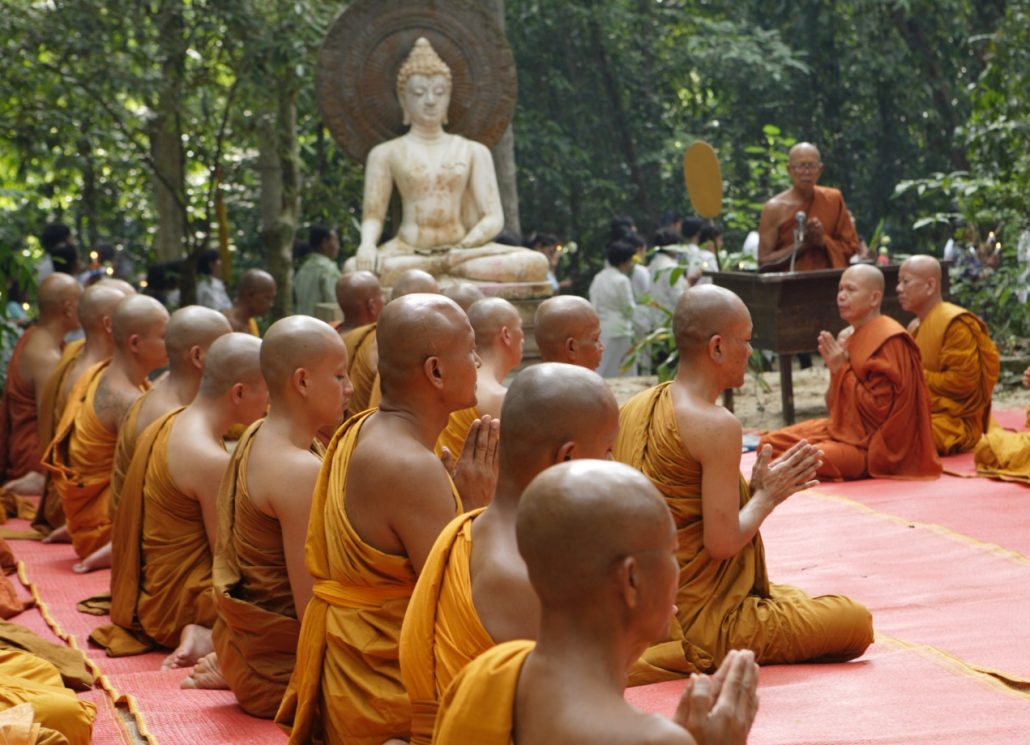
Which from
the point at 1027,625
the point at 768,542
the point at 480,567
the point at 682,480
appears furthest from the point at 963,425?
the point at 480,567

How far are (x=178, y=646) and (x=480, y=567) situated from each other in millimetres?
2890

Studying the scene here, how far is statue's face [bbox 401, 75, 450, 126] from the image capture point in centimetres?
1120

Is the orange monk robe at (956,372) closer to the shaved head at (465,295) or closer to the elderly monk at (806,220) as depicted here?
the elderly monk at (806,220)

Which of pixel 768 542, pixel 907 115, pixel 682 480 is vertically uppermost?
pixel 907 115

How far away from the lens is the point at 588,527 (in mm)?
1952

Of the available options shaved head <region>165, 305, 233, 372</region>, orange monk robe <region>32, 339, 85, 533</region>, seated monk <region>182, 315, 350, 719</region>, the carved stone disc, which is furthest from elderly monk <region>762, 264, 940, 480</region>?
the carved stone disc

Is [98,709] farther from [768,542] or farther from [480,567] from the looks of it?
[768,542]

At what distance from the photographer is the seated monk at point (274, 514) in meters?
4.05

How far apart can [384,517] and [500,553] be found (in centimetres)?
71

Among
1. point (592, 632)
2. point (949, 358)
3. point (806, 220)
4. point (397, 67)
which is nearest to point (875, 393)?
point (949, 358)

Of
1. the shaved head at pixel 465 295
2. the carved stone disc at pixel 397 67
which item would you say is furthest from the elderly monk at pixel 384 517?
the carved stone disc at pixel 397 67

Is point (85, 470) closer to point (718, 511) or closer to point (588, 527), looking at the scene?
point (718, 511)

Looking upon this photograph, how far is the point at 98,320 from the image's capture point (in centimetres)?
737

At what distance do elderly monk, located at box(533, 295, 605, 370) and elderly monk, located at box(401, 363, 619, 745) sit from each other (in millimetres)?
2500
